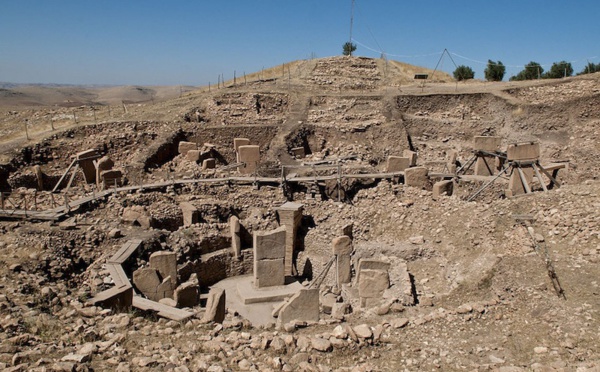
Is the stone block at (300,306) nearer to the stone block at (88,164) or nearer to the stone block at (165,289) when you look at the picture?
the stone block at (165,289)

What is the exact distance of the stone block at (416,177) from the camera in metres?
18.0

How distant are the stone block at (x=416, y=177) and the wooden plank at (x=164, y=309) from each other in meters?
11.5

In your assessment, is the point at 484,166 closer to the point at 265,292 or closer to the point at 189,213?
the point at 265,292

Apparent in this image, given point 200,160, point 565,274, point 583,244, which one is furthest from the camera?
point 200,160

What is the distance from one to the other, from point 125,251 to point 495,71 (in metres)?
31.9

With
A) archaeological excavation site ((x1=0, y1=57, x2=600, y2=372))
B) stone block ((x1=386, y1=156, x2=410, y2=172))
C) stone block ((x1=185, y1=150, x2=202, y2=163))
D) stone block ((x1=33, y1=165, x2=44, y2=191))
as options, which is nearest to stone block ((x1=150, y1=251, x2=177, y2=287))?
archaeological excavation site ((x1=0, y1=57, x2=600, y2=372))

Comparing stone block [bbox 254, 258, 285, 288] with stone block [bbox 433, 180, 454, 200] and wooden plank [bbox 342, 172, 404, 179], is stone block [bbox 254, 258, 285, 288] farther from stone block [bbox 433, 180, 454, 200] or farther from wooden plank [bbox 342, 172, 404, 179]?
wooden plank [bbox 342, 172, 404, 179]

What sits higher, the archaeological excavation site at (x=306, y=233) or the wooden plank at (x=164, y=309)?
the archaeological excavation site at (x=306, y=233)

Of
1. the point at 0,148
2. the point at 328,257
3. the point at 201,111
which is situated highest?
the point at 201,111

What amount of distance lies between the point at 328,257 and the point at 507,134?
15.5 m

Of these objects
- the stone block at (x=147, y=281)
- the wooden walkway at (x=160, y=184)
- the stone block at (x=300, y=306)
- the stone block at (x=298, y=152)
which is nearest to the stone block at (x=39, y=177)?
the wooden walkway at (x=160, y=184)

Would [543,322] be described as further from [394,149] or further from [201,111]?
[201,111]

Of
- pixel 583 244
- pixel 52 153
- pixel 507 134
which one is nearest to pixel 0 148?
pixel 52 153

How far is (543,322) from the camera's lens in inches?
308
